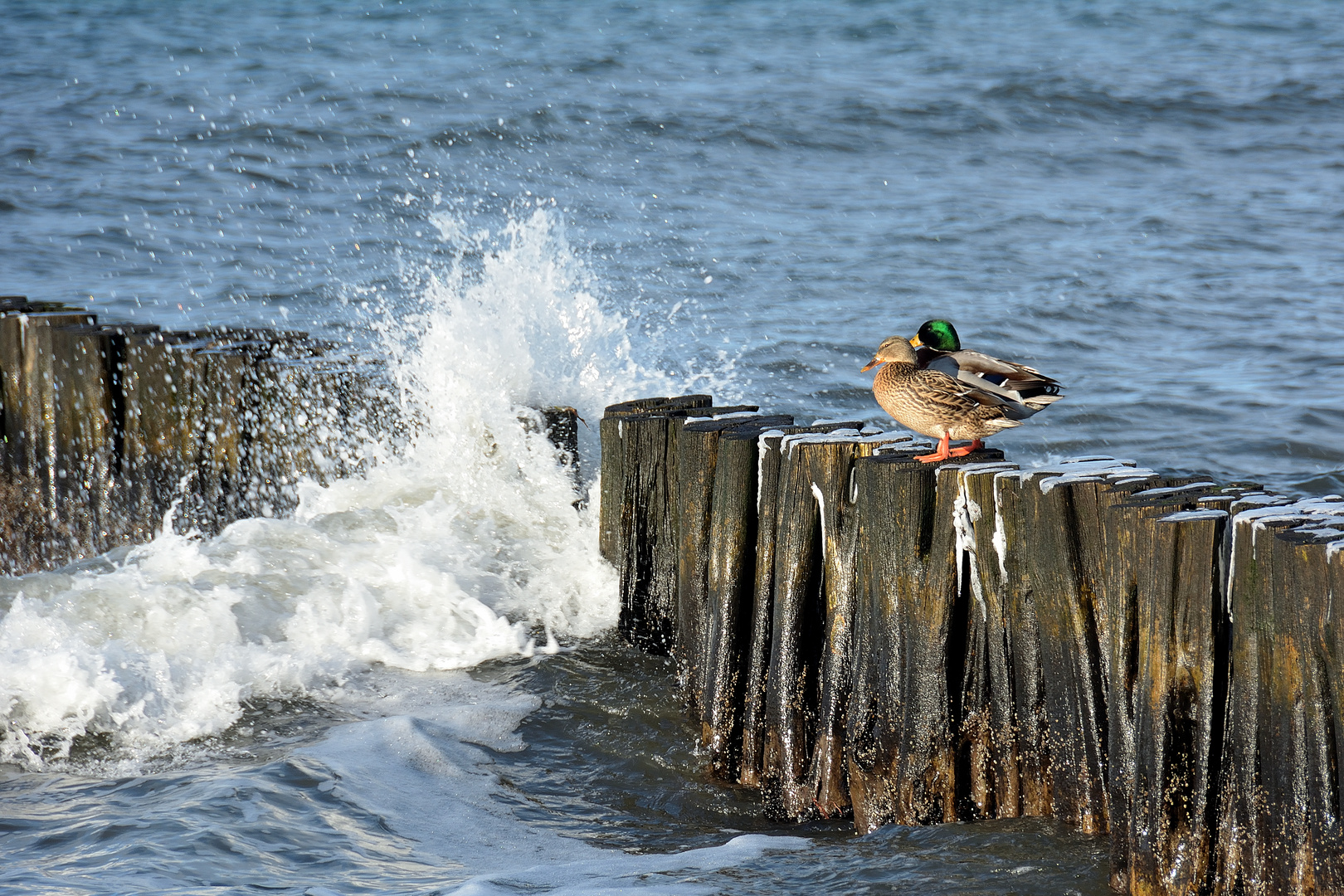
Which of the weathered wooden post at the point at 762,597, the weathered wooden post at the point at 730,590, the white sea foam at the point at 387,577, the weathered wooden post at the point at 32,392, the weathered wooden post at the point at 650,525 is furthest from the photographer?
the weathered wooden post at the point at 32,392

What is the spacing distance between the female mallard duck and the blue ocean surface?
1.32 m

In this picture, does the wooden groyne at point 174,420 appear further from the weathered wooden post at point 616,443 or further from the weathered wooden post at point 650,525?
the weathered wooden post at point 650,525

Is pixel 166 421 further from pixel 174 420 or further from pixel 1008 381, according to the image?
pixel 1008 381

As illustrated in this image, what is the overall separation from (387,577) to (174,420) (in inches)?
59.2

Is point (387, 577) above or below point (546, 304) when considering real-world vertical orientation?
below

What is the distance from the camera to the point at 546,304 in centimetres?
727

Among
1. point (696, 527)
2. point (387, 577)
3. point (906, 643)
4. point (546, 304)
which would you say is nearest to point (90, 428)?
point (387, 577)

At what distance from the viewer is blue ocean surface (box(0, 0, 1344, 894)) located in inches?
163

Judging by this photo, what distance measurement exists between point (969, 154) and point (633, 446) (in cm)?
1320

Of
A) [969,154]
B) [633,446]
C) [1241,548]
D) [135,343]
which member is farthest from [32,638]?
[969,154]

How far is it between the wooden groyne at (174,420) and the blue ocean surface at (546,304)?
0.21 m

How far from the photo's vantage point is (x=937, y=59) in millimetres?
21844

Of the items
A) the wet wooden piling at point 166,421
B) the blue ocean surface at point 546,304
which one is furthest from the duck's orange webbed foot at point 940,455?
the wet wooden piling at point 166,421

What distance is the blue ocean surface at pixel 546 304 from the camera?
413cm
